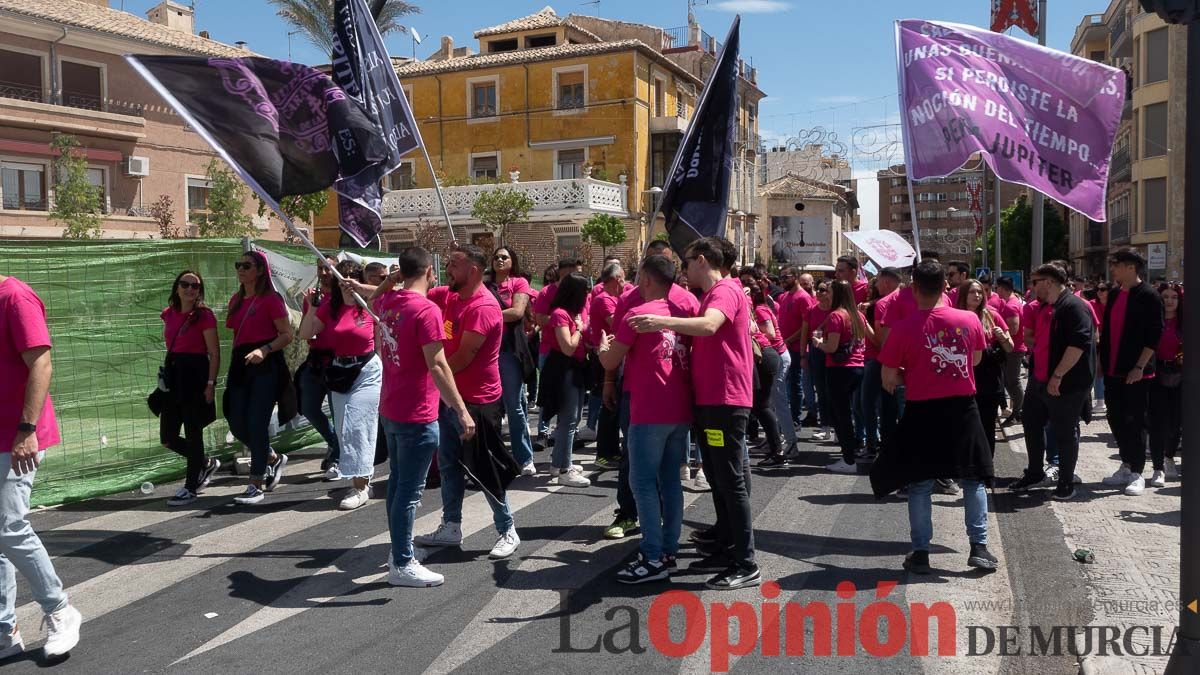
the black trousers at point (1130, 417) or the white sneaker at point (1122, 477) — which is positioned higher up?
the black trousers at point (1130, 417)

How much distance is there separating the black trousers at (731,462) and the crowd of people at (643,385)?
1 centimetres

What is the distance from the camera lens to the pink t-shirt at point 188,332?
24.7ft

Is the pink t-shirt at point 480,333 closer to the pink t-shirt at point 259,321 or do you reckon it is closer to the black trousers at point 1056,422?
the pink t-shirt at point 259,321

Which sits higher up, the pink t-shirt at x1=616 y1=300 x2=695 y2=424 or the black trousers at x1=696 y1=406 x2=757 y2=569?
the pink t-shirt at x1=616 y1=300 x2=695 y2=424

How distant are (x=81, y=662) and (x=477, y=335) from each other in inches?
108

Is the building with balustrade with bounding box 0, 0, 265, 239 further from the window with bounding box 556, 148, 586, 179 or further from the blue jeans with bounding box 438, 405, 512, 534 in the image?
the blue jeans with bounding box 438, 405, 512, 534

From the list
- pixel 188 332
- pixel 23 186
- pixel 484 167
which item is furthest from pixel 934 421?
pixel 484 167

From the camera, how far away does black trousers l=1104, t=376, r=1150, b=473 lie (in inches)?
321

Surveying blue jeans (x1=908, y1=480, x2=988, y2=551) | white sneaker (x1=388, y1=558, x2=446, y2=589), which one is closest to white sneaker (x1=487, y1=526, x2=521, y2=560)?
white sneaker (x1=388, y1=558, x2=446, y2=589)

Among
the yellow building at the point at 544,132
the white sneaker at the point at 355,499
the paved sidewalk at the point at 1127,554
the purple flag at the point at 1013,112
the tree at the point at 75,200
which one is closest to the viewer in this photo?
the paved sidewalk at the point at 1127,554

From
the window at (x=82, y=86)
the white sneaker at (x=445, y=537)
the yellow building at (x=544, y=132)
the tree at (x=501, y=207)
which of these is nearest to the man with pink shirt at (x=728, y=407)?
the white sneaker at (x=445, y=537)

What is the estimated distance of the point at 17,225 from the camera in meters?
30.2

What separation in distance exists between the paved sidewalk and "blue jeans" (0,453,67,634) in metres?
4.72

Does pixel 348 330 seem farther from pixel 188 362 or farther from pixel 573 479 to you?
pixel 573 479
